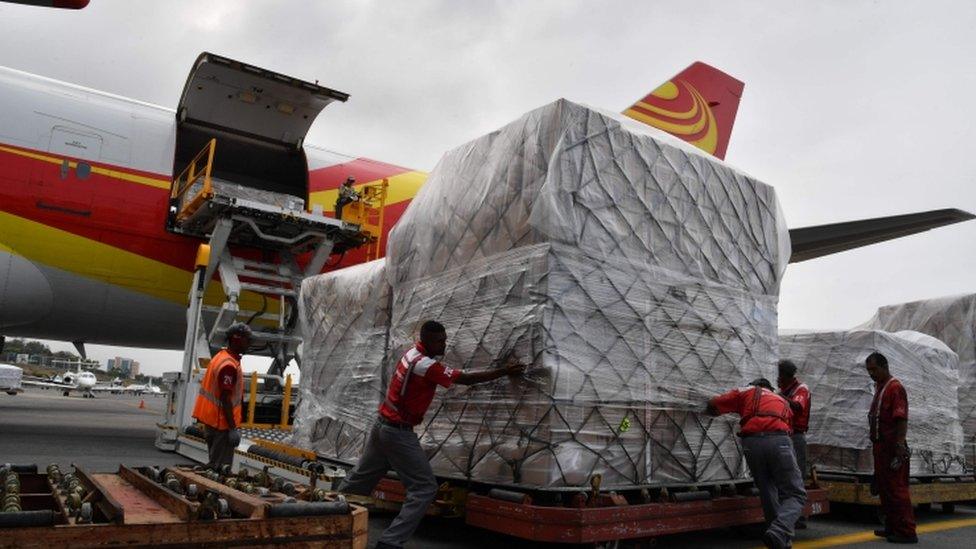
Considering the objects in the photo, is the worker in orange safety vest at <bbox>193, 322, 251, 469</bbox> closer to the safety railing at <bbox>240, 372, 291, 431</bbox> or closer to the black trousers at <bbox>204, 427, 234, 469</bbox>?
the black trousers at <bbox>204, 427, 234, 469</bbox>

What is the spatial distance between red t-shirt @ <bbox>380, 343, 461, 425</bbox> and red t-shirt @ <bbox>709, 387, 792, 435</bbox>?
195cm

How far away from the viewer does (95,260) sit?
10.3m

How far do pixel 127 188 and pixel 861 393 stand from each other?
31.6 feet

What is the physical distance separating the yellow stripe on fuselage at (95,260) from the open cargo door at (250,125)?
818 mm

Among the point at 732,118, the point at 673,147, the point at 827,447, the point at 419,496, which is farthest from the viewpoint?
the point at 732,118

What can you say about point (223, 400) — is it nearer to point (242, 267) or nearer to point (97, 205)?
point (242, 267)

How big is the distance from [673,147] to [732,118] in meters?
10.1

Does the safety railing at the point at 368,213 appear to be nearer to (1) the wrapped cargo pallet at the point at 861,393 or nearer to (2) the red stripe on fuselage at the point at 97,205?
(2) the red stripe on fuselage at the point at 97,205

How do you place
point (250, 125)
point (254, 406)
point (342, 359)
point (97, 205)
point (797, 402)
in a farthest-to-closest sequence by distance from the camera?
point (250, 125) → point (97, 205) → point (254, 406) → point (342, 359) → point (797, 402)

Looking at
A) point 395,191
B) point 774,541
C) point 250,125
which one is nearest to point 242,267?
point 250,125

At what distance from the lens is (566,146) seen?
4738 mm

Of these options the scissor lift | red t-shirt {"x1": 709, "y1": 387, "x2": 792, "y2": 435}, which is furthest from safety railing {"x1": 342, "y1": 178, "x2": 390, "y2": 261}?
red t-shirt {"x1": 709, "y1": 387, "x2": 792, "y2": 435}

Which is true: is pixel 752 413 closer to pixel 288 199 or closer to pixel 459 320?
pixel 459 320

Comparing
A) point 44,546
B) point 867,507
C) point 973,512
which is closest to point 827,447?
point 867,507
